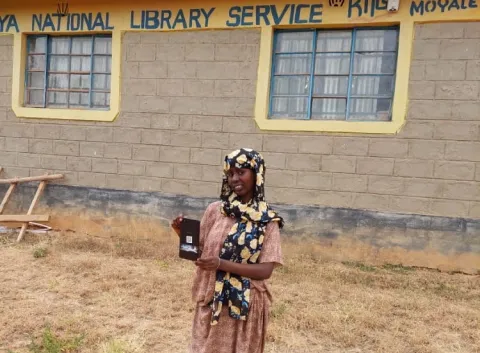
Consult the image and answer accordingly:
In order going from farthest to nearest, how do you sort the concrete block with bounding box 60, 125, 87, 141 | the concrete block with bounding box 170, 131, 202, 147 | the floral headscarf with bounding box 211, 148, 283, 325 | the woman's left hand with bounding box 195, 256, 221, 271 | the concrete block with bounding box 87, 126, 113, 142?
the concrete block with bounding box 60, 125, 87, 141 → the concrete block with bounding box 87, 126, 113, 142 → the concrete block with bounding box 170, 131, 202, 147 → the floral headscarf with bounding box 211, 148, 283, 325 → the woman's left hand with bounding box 195, 256, 221, 271

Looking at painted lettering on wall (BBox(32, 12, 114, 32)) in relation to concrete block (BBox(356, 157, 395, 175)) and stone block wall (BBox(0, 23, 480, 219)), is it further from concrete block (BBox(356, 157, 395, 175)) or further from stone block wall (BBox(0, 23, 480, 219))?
concrete block (BBox(356, 157, 395, 175))

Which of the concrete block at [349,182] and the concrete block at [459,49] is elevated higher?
the concrete block at [459,49]

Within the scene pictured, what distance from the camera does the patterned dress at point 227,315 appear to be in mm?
2025

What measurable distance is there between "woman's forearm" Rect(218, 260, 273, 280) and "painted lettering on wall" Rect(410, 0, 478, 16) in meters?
4.55

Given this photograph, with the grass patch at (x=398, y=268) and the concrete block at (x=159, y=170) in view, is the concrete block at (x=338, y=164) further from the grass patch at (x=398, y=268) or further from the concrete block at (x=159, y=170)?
the concrete block at (x=159, y=170)

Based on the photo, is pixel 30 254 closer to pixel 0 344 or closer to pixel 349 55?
pixel 0 344

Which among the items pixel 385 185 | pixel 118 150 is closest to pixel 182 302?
pixel 385 185

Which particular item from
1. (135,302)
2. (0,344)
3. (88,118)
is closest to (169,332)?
(135,302)

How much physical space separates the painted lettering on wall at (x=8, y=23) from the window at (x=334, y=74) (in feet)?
14.0

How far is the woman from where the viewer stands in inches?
78.6

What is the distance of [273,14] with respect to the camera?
5.67 m

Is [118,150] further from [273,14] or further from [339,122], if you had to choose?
[339,122]

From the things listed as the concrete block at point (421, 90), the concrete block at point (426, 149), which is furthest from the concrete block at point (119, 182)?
the concrete block at point (421, 90)

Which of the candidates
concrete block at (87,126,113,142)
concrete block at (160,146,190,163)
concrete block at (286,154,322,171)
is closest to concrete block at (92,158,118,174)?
concrete block at (87,126,113,142)
